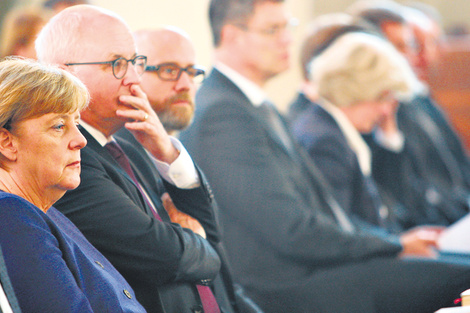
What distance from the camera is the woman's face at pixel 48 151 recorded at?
4.41 feet

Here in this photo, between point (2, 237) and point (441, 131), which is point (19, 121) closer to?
point (2, 237)

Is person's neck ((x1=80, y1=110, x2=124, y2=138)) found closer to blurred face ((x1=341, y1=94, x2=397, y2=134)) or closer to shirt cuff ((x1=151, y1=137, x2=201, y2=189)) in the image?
shirt cuff ((x1=151, y1=137, x2=201, y2=189))

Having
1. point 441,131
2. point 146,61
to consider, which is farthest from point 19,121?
point 441,131

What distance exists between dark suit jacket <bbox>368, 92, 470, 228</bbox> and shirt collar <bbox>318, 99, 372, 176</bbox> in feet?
0.89

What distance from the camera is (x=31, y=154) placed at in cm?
136

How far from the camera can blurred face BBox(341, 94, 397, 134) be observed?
11.7ft

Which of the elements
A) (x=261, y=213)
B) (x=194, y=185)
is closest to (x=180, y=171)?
(x=194, y=185)

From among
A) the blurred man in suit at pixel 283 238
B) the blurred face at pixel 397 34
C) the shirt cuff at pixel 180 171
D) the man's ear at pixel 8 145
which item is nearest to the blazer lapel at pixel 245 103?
the blurred man in suit at pixel 283 238

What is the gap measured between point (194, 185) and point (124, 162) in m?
0.21

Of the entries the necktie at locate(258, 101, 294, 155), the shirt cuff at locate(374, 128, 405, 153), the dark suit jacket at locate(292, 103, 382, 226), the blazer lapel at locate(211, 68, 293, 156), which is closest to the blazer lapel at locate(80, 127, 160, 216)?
the blazer lapel at locate(211, 68, 293, 156)

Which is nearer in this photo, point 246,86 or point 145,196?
point 145,196

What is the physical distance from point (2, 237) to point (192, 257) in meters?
0.55

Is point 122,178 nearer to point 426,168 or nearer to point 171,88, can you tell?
point 171,88

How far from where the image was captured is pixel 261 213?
8.66ft
